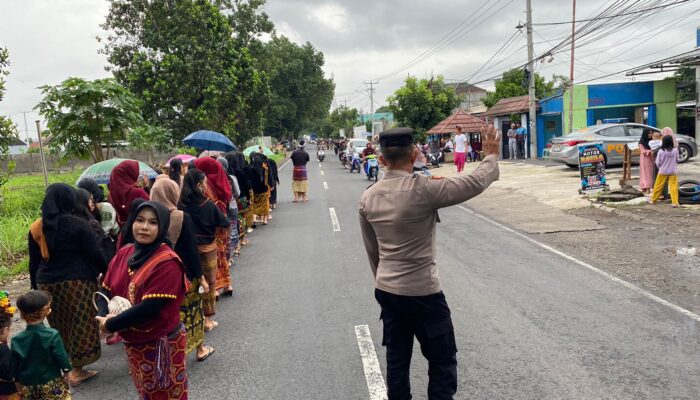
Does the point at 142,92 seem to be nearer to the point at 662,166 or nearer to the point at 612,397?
the point at 662,166

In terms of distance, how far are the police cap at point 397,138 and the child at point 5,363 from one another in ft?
8.43

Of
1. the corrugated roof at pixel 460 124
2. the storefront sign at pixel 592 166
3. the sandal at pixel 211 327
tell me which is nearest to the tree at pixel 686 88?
the corrugated roof at pixel 460 124

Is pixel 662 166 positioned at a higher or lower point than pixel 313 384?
higher

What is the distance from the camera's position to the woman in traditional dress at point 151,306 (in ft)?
10.3

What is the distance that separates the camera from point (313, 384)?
4.37 m

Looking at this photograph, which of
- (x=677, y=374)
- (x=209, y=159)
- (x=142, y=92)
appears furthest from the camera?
(x=142, y=92)

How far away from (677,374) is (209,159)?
237 inches

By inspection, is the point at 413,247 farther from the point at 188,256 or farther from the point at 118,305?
the point at 188,256

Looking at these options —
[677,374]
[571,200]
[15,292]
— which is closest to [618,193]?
[571,200]

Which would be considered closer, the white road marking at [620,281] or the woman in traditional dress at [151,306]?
the woman in traditional dress at [151,306]

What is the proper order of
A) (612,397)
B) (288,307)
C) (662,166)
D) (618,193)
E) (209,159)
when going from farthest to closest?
(618,193), (662,166), (209,159), (288,307), (612,397)

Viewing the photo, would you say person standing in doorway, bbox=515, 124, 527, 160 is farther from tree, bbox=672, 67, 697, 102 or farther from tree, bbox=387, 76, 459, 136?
tree, bbox=672, 67, 697, 102

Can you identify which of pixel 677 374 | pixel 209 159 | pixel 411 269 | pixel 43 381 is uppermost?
pixel 209 159

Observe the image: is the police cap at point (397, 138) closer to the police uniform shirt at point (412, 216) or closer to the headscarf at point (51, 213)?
the police uniform shirt at point (412, 216)
